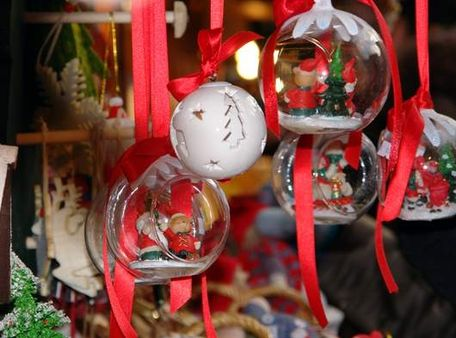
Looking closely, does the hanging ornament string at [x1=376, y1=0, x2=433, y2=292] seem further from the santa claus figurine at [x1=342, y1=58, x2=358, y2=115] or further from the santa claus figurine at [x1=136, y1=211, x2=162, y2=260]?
the santa claus figurine at [x1=136, y1=211, x2=162, y2=260]

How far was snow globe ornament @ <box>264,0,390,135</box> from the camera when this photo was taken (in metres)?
0.98

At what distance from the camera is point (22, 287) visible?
95 cm

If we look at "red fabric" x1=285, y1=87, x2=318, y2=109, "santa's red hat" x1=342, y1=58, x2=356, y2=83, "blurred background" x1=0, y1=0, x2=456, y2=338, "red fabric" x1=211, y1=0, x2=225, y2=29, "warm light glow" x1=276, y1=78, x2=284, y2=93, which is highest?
"red fabric" x1=211, y1=0, x2=225, y2=29

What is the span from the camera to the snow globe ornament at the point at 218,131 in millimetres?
834

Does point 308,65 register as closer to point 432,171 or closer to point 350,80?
point 350,80

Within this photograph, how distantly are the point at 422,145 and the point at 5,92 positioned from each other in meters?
0.49

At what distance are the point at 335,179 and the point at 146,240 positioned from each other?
0.33 metres

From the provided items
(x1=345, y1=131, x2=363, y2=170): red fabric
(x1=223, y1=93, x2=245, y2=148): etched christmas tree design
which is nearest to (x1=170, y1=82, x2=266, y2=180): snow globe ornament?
(x1=223, y1=93, x2=245, y2=148): etched christmas tree design

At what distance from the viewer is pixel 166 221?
0.92 metres

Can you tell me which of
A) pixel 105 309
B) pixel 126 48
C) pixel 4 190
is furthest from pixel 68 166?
pixel 4 190

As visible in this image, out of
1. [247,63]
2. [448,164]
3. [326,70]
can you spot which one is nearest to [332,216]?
[448,164]

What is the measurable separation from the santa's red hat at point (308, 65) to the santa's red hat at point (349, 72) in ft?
0.11

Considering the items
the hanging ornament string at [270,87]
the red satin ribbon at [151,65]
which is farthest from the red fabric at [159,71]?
the hanging ornament string at [270,87]

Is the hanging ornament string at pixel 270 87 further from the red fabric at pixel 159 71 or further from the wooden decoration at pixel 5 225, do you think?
the wooden decoration at pixel 5 225
